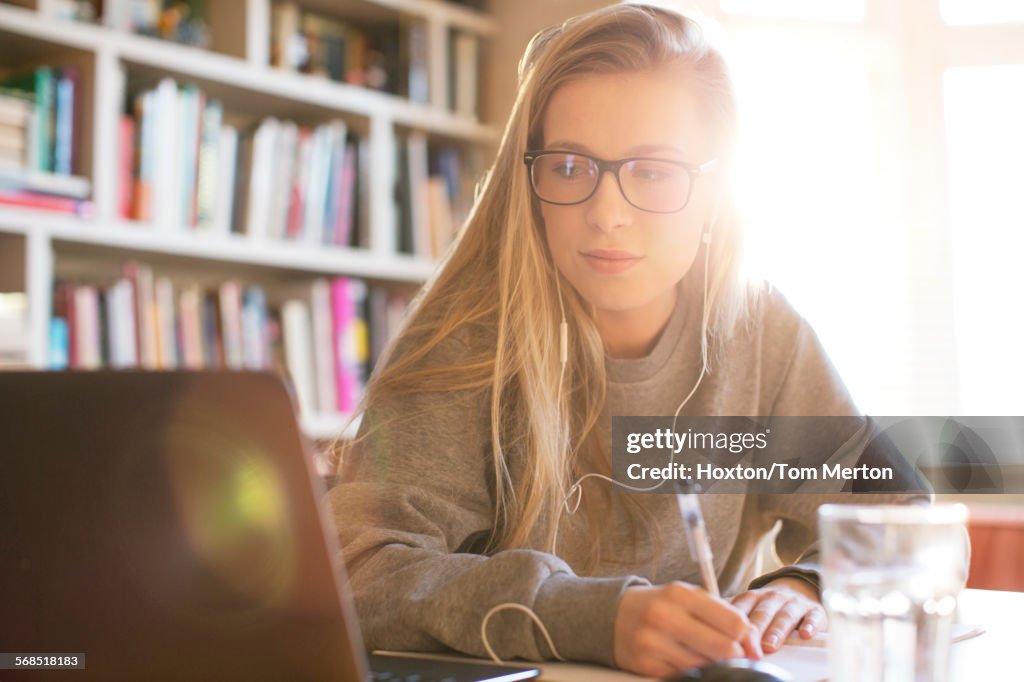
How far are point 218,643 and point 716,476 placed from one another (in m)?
0.71

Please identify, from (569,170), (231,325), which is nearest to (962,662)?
(569,170)

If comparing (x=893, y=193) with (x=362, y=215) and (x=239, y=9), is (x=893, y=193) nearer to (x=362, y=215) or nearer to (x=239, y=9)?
(x=362, y=215)

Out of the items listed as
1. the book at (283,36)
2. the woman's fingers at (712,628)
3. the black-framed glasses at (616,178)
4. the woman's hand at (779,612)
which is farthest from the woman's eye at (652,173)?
the book at (283,36)

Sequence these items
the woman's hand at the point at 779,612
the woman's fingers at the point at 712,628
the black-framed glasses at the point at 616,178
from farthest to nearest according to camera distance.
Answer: the black-framed glasses at the point at 616,178 < the woman's hand at the point at 779,612 < the woman's fingers at the point at 712,628

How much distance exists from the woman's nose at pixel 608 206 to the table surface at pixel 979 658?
0.47 metres

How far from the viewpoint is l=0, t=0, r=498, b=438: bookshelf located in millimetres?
1821

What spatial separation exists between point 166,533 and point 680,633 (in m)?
0.29

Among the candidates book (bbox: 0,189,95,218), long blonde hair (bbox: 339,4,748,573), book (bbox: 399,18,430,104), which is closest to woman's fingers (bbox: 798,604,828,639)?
long blonde hair (bbox: 339,4,748,573)

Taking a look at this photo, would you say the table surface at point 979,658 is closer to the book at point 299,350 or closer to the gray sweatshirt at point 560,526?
the gray sweatshirt at point 560,526

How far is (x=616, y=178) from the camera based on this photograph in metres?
1.03

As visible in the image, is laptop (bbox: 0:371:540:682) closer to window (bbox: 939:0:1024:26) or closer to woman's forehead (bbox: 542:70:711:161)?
woman's forehead (bbox: 542:70:711:161)

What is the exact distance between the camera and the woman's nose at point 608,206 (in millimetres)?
1032

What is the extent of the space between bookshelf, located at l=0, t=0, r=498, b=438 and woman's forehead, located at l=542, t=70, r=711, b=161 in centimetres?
79

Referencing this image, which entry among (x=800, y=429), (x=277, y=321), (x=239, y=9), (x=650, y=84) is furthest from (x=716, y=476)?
(x=239, y=9)
